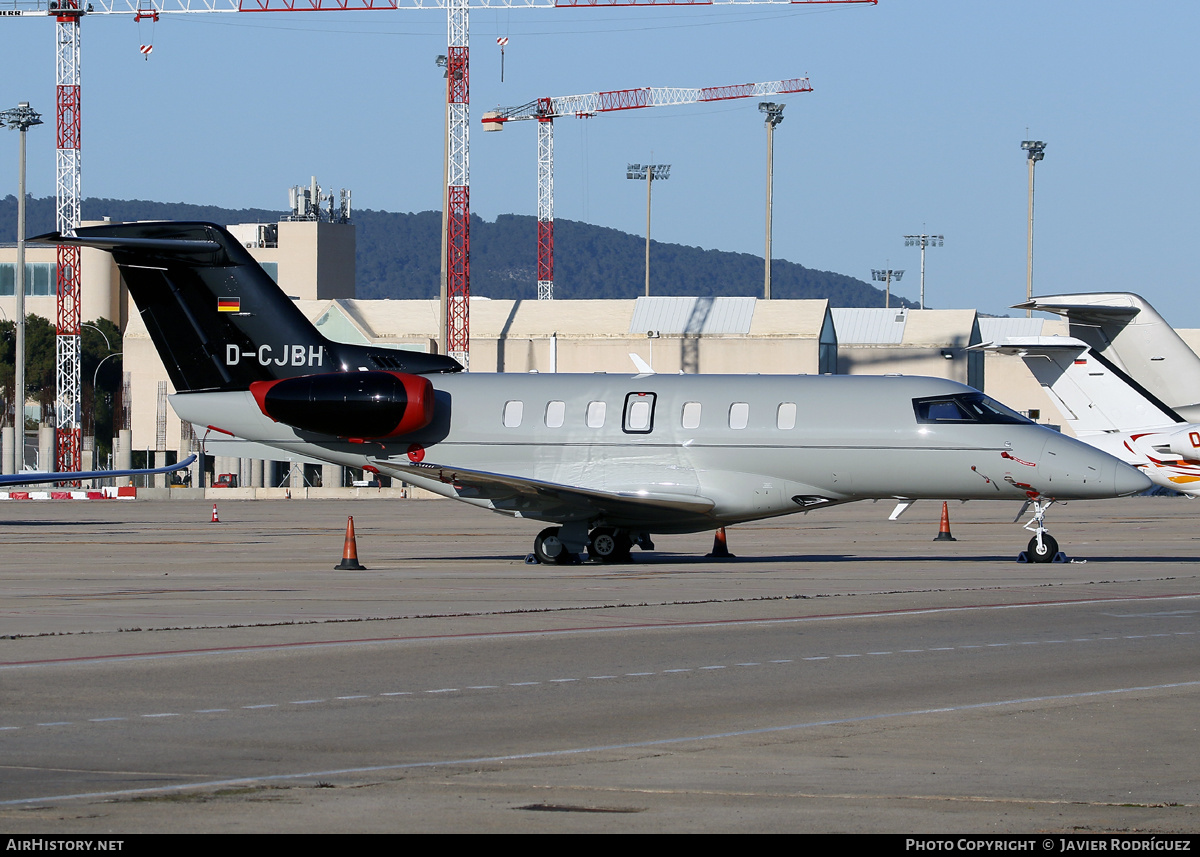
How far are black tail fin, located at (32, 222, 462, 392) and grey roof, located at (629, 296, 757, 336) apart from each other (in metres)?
51.2

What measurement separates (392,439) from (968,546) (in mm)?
11792

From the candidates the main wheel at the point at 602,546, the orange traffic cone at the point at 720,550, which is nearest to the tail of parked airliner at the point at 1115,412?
the orange traffic cone at the point at 720,550

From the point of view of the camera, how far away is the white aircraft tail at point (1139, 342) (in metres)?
31.5

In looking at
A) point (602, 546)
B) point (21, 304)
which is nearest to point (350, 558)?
point (602, 546)

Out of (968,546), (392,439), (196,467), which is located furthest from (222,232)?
(196,467)

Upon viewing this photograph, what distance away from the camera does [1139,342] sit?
104 feet

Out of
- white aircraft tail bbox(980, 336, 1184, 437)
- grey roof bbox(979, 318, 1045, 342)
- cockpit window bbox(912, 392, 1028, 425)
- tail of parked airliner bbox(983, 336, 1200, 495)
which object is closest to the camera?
cockpit window bbox(912, 392, 1028, 425)

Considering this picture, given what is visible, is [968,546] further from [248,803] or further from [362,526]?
[248,803]

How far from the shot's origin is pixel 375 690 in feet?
38.5

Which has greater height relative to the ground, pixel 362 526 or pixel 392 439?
pixel 392 439

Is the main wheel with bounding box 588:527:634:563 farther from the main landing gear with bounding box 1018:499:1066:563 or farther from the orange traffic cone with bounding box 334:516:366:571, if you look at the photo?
the main landing gear with bounding box 1018:499:1066:563

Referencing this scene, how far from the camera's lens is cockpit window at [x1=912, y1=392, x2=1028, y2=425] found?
24.5 m

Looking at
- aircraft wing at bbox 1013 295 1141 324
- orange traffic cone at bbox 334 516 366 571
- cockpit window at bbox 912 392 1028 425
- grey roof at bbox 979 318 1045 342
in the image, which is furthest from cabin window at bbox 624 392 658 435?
grey roof at bbox 979 318 1045 342

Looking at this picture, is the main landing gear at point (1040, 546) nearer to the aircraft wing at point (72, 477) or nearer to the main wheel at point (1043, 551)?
the main wheel at point (1043, 551)
